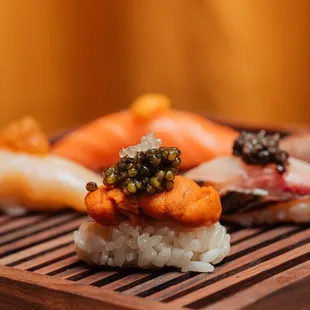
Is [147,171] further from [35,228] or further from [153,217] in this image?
[35,228]

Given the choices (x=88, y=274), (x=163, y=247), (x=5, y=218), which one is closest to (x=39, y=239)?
(x=5, y=218)

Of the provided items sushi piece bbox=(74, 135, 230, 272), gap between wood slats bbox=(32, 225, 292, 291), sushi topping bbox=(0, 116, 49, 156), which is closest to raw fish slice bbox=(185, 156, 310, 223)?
sushi piece bbox=(74, 135, 230, 272)

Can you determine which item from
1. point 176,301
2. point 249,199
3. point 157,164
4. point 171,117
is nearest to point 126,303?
point 176,301

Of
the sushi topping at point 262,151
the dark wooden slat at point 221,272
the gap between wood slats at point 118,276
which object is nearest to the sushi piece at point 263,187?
the sushi topping at point 262,151

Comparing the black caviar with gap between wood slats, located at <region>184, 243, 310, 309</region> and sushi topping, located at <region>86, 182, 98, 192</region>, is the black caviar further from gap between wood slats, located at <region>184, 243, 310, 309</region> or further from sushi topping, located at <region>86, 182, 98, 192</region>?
gap between wood slats, located at <region>184, 243, 310, 309</region>

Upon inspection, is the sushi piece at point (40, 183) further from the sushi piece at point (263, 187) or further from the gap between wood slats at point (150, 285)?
the gap between wood slats at point (150, 285)

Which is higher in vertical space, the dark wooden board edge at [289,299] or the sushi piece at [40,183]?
the sushi piece at [40,183]

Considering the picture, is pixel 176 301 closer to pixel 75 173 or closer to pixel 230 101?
pixel 75 173
